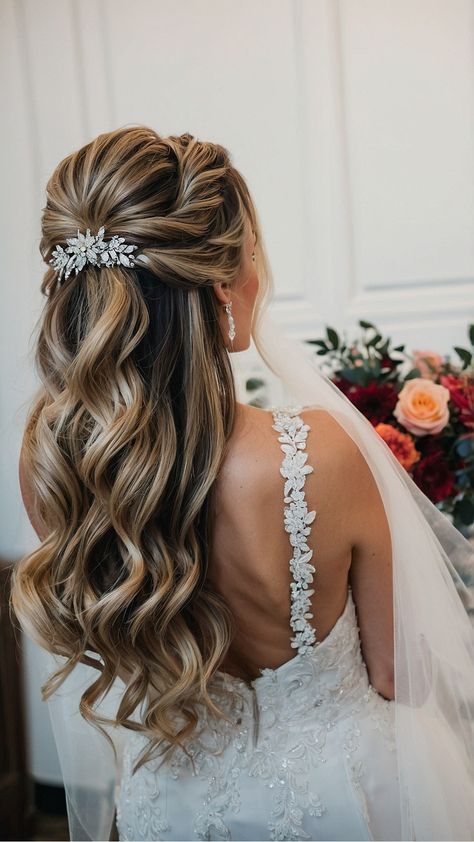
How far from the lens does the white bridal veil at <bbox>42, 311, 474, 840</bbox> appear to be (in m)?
1.32

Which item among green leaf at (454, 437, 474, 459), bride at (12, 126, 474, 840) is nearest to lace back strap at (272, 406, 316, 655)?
bride at (12, 126, 474, 840)

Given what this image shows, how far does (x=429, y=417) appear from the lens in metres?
1.76

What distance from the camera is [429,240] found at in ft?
8.38

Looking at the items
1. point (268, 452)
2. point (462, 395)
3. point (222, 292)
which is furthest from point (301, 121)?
point (268, 452)

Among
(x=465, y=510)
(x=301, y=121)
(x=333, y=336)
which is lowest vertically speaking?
(x=465, y=510)

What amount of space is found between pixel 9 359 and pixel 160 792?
175cm

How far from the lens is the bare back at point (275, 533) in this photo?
1202mm

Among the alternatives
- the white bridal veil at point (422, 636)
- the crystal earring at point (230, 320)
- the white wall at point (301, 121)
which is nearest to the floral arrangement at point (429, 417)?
the white bridal veil at point (422, 636)

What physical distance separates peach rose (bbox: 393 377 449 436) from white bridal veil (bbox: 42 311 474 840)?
12.4 inches

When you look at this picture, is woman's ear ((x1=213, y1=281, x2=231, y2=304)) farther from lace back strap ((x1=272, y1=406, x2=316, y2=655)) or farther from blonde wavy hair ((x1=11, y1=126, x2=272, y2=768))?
lace back strap ((x1=272, y1=406, x2=316, y2=655))

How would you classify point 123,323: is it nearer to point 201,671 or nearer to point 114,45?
point 201,671

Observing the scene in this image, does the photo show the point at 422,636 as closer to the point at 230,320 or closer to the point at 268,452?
the point at 268,452

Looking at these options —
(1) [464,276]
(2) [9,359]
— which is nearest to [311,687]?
(1) [464,276]

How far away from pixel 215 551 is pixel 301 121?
1.76 m
